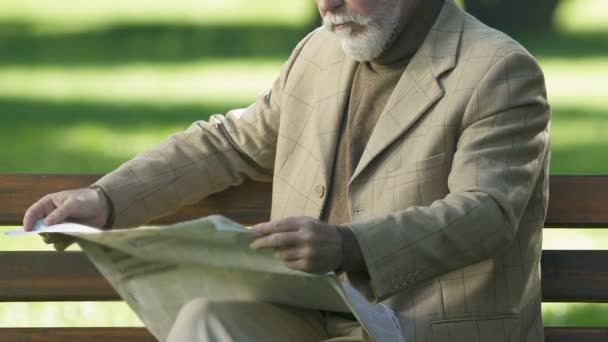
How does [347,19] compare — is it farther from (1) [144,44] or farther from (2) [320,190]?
(1) [144,44]

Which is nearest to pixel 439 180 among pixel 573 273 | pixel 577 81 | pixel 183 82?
pixel 573 273

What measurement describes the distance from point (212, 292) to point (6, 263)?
2.52ft

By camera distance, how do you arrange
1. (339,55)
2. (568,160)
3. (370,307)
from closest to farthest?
(370,307)
(339,55)
(568,160)

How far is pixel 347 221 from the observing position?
3338 millimetres

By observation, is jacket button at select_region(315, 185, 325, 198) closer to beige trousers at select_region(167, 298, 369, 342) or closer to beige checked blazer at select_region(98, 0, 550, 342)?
beige checked blazer at select_region(98, 0, 550, 342)

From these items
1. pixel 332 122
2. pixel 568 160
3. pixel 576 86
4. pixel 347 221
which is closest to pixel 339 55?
pixel 332 122

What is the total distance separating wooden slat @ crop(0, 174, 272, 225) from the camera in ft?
12.0

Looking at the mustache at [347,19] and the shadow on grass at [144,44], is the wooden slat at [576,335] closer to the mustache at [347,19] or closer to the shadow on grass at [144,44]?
the mustache at [347,19]

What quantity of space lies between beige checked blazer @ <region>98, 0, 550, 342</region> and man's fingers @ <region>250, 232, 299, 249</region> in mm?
205

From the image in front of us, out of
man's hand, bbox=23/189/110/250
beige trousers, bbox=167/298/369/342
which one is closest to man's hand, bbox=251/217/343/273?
beige trousers, bbox=167/298/369/342

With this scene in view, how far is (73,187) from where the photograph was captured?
3660mm

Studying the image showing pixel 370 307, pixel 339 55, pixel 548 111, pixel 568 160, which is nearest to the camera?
pixel 370 307

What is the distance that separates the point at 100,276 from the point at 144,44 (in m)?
4.23

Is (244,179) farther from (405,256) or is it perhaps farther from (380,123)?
(405,256)
